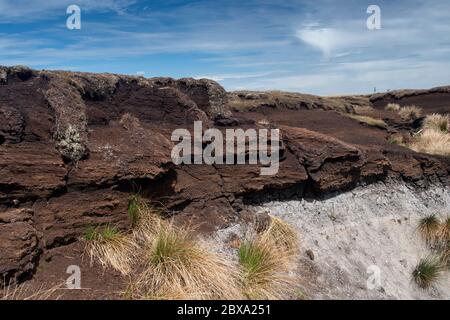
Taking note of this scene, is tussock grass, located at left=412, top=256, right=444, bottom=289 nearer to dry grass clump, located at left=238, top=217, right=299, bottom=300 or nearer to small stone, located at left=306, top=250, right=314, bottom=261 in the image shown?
small stone, located at left=306, top=250, right=314, bottom=261

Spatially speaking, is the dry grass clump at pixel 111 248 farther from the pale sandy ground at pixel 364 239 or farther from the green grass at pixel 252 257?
the pale sandy ground at pixel 364 239

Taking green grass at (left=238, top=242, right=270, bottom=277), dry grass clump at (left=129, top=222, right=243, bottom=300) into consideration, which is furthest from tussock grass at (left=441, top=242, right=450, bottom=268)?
dry grass clump at (left=129, top=222, right=243, bottom=300)

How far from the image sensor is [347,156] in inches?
403

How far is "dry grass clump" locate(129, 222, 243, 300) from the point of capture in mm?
5812

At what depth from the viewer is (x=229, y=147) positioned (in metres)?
8.94

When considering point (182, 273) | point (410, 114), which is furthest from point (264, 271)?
point (410, 114)

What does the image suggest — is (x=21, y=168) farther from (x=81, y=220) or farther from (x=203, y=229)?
(x=203, y=229)

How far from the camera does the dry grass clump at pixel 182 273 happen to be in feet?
19.1

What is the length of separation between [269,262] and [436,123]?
1652cm

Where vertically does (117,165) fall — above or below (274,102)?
below

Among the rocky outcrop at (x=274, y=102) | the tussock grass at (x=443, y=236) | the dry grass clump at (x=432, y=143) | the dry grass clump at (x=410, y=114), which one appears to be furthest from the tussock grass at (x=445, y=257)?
the dry grass clump at (x=410, y=114)

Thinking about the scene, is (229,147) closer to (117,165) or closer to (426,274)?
(117,165)
